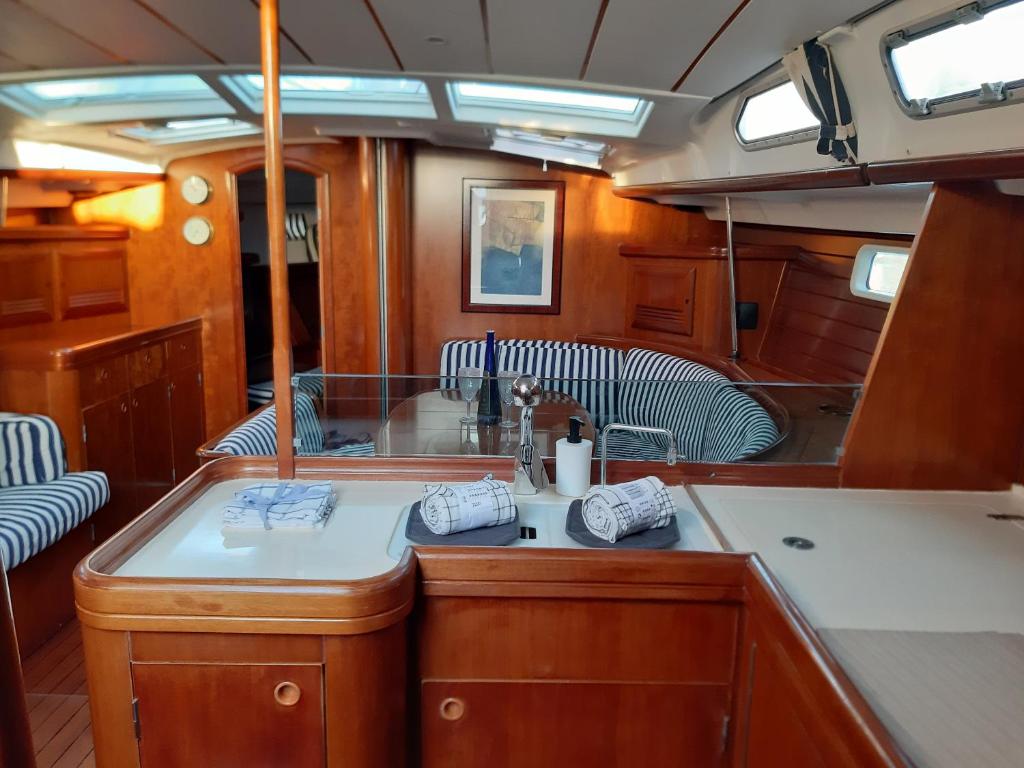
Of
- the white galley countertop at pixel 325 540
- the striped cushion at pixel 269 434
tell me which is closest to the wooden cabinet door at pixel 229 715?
the white galley countertop at pixel 325 540

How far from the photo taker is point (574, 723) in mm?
1320

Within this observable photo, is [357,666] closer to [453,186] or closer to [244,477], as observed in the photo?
[244,477]

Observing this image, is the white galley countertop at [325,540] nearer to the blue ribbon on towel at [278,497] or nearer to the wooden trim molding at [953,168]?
the blue ribbon on towel at [278,497]

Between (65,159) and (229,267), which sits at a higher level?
(65,159)

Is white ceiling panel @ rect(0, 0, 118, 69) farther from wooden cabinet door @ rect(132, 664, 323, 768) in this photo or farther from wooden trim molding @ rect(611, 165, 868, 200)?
wooden trim molding @ rect(611, 165, 868, 200)

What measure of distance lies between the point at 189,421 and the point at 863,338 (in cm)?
334

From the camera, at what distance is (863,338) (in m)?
2.55

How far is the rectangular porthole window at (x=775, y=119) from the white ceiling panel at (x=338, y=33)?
3.33ft

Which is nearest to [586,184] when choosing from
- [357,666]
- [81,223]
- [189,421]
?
[189,421]

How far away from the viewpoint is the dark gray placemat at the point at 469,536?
132 centimetres

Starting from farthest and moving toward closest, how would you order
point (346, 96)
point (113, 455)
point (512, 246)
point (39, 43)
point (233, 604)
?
point (512, 246) < point (113, 455) < point (346, 96) < point (39, 43) < point (233, 604)

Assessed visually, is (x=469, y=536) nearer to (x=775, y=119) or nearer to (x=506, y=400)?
(x=506, y=400)

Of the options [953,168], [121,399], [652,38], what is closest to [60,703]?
[121,399]

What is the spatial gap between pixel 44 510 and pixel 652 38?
7.63ft
